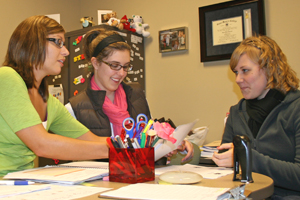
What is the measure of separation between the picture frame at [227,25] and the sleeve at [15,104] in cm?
211

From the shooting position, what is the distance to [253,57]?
159 cm

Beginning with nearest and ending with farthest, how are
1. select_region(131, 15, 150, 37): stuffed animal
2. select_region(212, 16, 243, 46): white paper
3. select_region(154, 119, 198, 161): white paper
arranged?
select_region(154, 119, 198, 161): white paper → select_region(212, 16, 243, 46): white paper → select_region(131, 15, 150, 37): stuffed animal

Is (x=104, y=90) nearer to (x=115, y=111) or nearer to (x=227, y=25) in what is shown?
(x=115, y=111)

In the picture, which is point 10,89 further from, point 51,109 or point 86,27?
point 86,27

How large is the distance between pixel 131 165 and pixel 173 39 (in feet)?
7.99

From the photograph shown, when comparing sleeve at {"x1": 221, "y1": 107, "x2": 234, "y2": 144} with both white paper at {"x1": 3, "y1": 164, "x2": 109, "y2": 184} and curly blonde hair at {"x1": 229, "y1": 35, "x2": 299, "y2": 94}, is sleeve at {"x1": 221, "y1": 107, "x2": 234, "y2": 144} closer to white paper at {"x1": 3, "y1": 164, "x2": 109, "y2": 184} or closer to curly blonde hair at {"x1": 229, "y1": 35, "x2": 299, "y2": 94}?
curly blonde hair at {"x1": 229, "y1": 35, "x2": 299, "y2": 94}

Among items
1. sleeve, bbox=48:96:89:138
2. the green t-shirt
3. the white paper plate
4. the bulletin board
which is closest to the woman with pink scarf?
sleeve, bbox=48:96:89:138

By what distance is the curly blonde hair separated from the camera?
1.52 meters

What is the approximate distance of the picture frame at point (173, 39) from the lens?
3.08 meters

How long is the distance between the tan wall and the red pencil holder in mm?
2050

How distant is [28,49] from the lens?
131 centimetres

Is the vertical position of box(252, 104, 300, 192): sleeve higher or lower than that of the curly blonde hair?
lower

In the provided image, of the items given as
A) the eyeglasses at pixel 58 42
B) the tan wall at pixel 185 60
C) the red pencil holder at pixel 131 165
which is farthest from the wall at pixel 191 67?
the red pencil holder at pixel 131 165

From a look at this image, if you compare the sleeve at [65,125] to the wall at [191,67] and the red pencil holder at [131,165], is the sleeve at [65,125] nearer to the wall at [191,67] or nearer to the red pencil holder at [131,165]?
the red pencil holder at [131,165]
